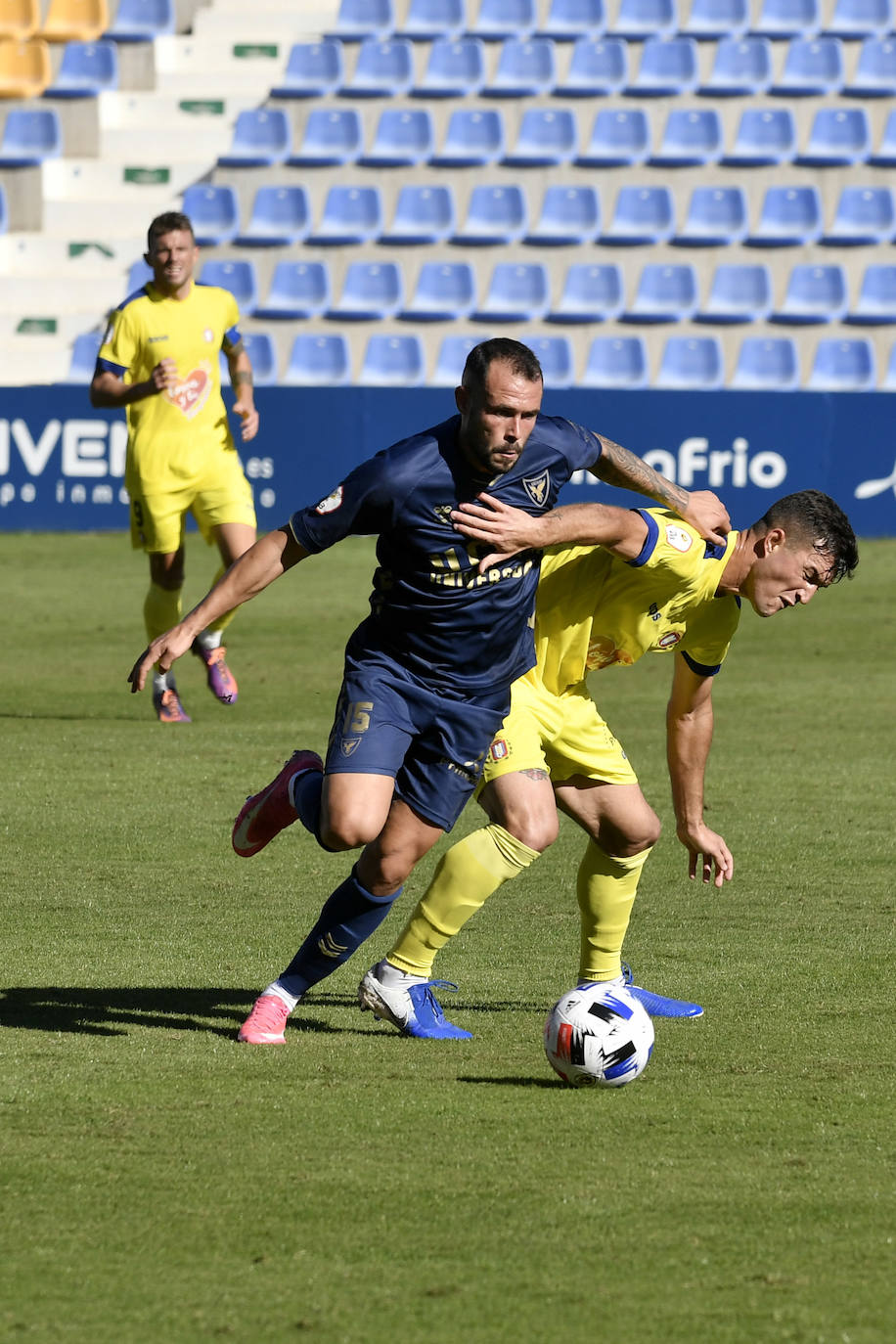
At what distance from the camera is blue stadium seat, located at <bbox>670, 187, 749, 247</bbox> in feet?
67.7

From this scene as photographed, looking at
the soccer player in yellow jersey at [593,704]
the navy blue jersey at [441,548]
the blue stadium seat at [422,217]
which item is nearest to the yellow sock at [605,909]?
the soccer player in yellow jersey at [593,704]

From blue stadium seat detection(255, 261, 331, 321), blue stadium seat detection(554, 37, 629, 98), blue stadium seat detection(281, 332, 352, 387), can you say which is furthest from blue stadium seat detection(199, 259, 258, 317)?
blue stadium seat detection(554, 37, 629, 98)

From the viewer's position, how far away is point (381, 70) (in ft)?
70.3

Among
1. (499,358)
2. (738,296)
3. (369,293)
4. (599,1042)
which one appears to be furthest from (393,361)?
(599,1042)

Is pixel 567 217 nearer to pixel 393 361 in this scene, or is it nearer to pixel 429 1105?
pixel 393 361

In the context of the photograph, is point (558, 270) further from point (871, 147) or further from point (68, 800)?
point (68, 800)

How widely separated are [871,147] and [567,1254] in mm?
19553

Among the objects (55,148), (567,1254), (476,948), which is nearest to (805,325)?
(55,148)

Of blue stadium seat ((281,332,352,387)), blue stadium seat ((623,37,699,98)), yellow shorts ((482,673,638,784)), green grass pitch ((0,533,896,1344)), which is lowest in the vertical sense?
blue stadium seat ((281,332,352,387))

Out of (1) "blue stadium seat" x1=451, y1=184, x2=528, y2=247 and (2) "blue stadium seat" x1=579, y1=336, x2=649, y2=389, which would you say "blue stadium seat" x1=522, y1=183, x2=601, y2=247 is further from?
(2) "blue stadium seat" x1=579, y1=336, x2=649, y2=389

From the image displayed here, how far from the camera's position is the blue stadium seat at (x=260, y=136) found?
21.1 metres

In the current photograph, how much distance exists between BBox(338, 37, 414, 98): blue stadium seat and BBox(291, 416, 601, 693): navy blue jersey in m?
17.6

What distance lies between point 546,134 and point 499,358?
697 inches

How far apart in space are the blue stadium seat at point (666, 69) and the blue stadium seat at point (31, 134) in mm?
6363
